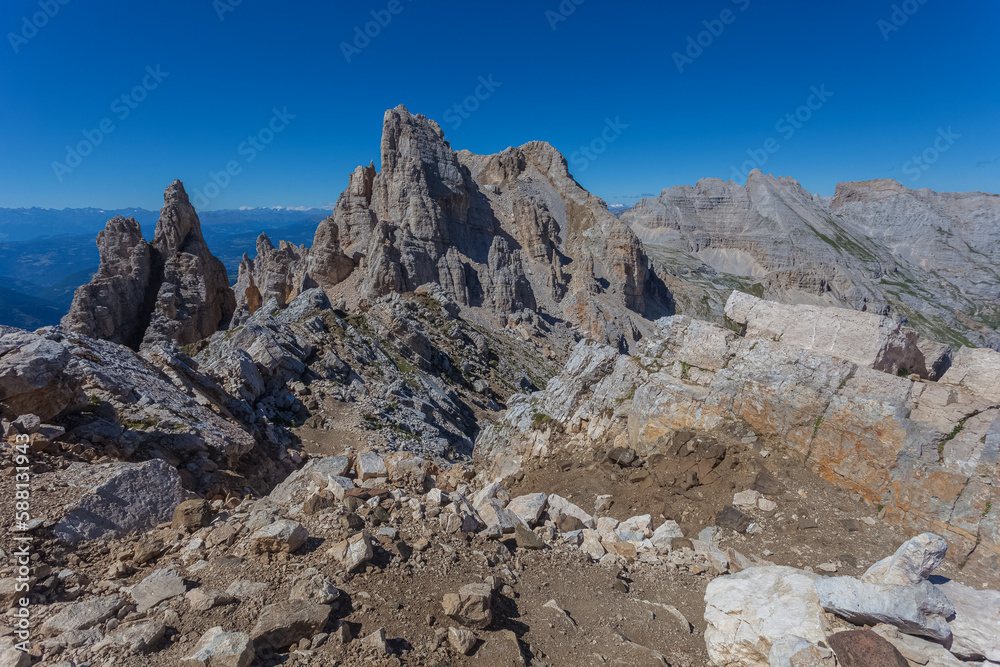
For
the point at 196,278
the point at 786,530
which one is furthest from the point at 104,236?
the point at 786,530

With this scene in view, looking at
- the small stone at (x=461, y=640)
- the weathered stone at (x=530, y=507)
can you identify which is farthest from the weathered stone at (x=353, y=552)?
the weathered stone at (x=530, y=507)

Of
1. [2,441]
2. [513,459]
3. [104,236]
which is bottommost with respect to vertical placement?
[513,459]

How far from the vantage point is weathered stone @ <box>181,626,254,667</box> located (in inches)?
218

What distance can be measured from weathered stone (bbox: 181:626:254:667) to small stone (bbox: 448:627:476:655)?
8.91 ft

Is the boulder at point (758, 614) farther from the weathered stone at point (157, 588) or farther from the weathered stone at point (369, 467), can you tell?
the weathered stone at point (157, 588)

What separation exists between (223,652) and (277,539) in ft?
8.38

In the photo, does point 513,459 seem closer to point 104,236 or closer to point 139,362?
point 139,362

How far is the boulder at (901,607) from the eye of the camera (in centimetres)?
603

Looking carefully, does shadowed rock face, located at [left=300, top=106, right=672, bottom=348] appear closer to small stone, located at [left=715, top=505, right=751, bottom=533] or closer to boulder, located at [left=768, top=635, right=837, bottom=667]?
small stone, located at [left=715, top=505, right=751, bottom=533]

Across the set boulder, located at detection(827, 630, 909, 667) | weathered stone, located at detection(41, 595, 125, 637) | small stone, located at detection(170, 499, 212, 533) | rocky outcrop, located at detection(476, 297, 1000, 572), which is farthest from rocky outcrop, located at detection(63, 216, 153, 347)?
boulder, located at detection(827, 630, 909, 667)

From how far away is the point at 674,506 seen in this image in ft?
41.2

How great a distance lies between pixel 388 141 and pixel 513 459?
6750 centimetres

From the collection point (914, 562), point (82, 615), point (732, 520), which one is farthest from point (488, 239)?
point (82, 615)

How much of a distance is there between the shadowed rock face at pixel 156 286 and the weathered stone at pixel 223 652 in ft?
174
